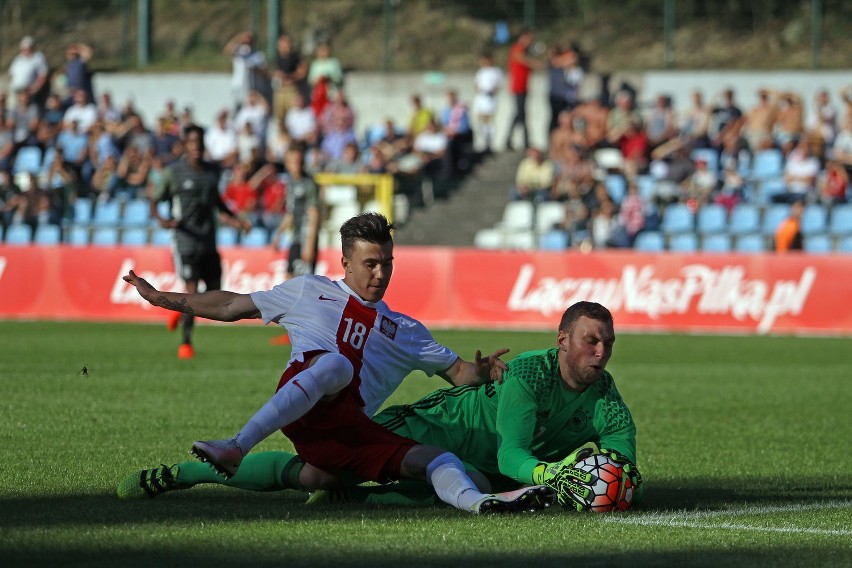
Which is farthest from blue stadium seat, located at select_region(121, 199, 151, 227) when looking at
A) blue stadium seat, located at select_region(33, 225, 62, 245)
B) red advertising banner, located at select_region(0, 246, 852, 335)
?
red advertising banner, located at select_region(0, 246, 852, 335)

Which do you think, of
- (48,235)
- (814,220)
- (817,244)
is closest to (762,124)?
(814,220)

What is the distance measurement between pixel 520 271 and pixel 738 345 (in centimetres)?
428

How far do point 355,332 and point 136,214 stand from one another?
22.3 meters

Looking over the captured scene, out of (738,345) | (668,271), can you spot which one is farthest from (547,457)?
(668,271)

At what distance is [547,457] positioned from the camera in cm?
732

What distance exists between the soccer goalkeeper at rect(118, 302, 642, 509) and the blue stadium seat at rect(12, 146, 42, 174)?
963 inches

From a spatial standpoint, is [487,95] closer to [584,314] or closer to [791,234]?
[791,234]

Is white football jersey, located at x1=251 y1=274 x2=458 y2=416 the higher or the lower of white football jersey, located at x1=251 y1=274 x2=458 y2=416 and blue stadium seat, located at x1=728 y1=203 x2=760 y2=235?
the lower

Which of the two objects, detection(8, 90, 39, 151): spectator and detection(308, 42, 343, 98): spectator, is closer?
detection(308, 42, 343, 98): spectator

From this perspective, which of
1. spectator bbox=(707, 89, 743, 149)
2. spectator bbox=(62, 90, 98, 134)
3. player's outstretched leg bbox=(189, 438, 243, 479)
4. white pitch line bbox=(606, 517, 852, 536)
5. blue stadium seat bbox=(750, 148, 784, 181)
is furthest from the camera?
spectator bbox=(62, 90, 98, 134)

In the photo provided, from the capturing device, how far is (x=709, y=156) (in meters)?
27.3

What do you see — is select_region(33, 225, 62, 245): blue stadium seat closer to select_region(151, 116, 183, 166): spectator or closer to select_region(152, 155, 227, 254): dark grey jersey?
select_region(151, 116, 183, 166): spectator

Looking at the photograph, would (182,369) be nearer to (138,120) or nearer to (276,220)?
(276,220)

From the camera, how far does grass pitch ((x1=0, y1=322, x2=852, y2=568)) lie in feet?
18.4
